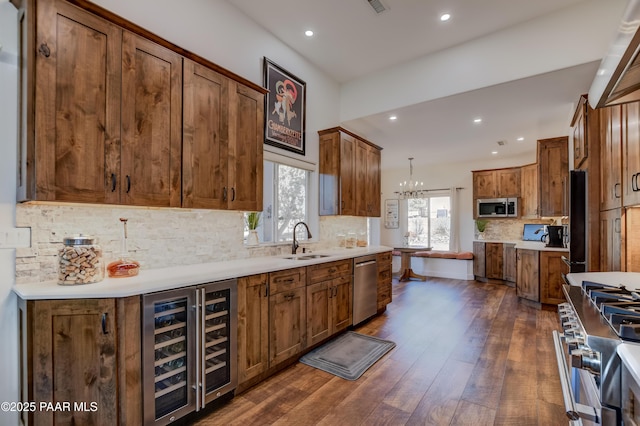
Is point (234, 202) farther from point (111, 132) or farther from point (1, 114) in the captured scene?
point (1, 114)

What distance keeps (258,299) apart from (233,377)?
0.57 meters

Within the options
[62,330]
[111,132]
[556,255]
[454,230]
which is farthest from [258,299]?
[454,230]

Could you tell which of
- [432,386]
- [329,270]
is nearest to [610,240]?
[432,386]

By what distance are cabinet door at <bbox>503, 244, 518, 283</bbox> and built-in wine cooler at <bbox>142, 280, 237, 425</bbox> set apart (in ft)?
19.9

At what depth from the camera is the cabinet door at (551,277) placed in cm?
441

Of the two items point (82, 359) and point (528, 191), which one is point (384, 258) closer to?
point (82, 359)

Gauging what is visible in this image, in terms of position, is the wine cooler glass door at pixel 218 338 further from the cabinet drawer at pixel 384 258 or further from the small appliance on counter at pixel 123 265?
the cabinet drawer at pixel 384 258

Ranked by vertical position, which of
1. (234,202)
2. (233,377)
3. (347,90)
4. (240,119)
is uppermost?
(347,90)

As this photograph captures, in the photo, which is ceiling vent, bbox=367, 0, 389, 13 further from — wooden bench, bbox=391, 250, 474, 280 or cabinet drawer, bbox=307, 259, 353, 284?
wooden bench, bbox=391, 250, 474, 280

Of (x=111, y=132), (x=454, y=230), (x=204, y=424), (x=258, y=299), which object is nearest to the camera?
(x=111, y=132)

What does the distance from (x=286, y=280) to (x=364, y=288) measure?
1523 millimetres

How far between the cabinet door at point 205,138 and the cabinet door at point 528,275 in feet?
16.0

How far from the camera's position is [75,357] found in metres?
1.53

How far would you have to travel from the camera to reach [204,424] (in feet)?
6.31
